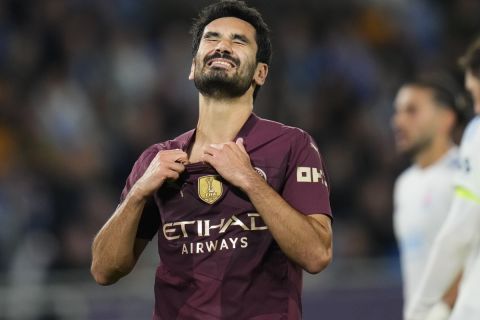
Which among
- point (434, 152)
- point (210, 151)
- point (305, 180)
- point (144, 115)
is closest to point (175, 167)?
point (210, 151)

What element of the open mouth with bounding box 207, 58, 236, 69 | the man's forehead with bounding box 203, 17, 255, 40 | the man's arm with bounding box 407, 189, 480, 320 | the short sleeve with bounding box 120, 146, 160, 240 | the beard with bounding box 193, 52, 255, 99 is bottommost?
the man's arm with bounding box 407, 189, 480, 320

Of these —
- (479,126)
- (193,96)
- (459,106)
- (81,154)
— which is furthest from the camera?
(193,96)

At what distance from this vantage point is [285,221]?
3.98 m

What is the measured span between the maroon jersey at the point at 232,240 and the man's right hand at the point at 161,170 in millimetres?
79

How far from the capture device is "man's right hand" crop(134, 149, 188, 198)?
164 inches

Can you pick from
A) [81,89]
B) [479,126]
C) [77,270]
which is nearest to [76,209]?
[77,270]

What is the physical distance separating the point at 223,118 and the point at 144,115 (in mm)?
6444

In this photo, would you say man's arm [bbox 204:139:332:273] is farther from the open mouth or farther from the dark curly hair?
the dark curly hair

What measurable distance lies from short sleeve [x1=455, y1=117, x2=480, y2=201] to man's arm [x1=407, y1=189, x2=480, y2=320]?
38 millimetres

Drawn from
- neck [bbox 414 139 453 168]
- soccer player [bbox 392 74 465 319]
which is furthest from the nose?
neck [bbox 414 139 453 168]

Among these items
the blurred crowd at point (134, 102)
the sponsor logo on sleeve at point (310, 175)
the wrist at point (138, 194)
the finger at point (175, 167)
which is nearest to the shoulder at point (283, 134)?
the sponsor logo on sleeve at point (310, 175)

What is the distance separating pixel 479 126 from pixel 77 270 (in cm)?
506

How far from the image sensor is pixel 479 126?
202 inches

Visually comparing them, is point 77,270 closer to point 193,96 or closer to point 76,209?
point 76,209
